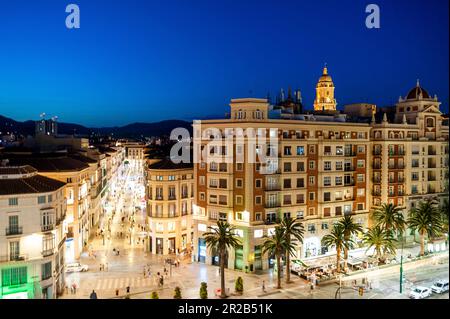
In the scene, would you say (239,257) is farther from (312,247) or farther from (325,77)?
(325,77)

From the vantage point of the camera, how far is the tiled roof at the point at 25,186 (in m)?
33.8

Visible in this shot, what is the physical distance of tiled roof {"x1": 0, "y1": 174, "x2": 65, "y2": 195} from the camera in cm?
3378

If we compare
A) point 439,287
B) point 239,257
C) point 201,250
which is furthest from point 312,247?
point 439,287

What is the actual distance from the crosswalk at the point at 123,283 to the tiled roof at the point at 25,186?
30.7 ft

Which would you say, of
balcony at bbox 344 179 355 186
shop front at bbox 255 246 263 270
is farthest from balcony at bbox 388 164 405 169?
shop front at bbox 255 246 263 270

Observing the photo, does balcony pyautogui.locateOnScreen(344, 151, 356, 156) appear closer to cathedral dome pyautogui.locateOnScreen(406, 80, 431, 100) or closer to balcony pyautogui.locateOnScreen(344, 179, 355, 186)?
balcony pyautogui.locateOnScreen(344, 179, 355, 186)

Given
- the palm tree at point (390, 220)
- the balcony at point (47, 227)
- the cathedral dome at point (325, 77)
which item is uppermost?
the cathedral dome at point (325, 77)

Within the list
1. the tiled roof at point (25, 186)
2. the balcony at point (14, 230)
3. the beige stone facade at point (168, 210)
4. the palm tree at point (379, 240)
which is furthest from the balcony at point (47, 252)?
the palm tree at point (379, 240)

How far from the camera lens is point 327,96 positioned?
317ft

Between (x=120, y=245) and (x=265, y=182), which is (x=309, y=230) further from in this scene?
(x=120, y=245)

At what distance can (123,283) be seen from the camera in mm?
40438

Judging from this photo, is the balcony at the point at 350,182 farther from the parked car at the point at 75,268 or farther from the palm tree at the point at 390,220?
the parked car at the point at 75,268
